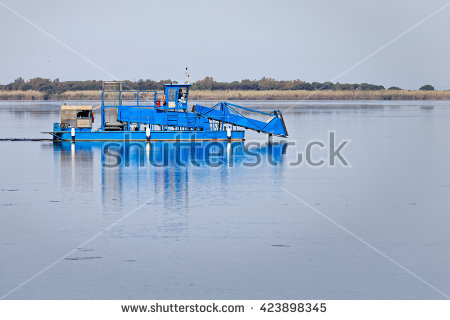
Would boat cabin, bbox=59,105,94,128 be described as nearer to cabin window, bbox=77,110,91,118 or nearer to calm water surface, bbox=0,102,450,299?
cabin window, bbox=77,110,91,118

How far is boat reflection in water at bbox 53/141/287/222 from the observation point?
31.2 meters

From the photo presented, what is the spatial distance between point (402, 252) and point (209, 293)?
662 centimetres

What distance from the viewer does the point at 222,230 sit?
77.0 feet

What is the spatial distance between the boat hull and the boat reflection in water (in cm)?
71

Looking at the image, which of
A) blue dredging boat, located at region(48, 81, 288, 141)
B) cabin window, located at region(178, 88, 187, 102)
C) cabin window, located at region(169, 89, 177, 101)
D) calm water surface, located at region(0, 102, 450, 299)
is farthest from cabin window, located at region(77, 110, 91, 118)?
calm water surface, located at region(0, 102, 450, 299)

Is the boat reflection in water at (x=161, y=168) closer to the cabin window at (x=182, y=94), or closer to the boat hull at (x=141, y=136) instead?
the boat hull at (x=141, y=136)

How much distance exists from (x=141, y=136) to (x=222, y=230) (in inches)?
1503

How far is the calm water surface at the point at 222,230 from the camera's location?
17312 millimetres

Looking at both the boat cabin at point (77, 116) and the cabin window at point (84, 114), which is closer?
the boat cabin at point (77, 116)

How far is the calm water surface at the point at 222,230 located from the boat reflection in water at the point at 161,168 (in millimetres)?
142

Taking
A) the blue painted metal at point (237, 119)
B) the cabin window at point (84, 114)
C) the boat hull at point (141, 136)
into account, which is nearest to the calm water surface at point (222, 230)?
the boat hull at point (141, 136)

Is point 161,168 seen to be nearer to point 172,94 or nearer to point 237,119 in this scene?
point 172,94
